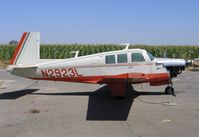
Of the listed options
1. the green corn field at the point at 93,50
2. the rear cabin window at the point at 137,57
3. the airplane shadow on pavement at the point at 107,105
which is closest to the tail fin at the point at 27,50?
the airplane shadow on pavement at the point at 107,105

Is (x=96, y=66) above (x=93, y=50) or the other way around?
above

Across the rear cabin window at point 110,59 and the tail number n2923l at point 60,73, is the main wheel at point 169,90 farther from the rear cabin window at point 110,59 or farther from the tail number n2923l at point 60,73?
the tail number n2923l at point 60,73

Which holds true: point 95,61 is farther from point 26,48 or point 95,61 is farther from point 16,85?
point 16,85

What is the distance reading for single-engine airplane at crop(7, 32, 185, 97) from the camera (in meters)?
11.8

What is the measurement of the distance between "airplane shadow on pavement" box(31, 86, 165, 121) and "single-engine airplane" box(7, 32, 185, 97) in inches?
19.0

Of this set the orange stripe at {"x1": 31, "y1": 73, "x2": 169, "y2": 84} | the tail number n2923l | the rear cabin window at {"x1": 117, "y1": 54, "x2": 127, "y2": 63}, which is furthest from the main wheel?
the tail number n2923l

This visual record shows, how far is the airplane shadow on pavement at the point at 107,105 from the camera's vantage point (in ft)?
30.1

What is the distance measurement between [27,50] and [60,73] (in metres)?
1.52

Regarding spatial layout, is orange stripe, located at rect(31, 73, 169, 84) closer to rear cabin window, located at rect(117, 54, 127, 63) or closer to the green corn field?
rear cabin window, located at rect(117, 54, 127, 63)

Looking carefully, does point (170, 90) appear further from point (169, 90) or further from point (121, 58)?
point (121, 58)

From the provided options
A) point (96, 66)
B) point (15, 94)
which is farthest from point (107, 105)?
point (15, 94)

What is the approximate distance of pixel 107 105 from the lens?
1076cm

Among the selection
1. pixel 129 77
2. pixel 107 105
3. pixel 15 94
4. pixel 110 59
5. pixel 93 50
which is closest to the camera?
pixel 107 105


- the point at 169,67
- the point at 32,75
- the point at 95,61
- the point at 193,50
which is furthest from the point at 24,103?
the point at 193,50
